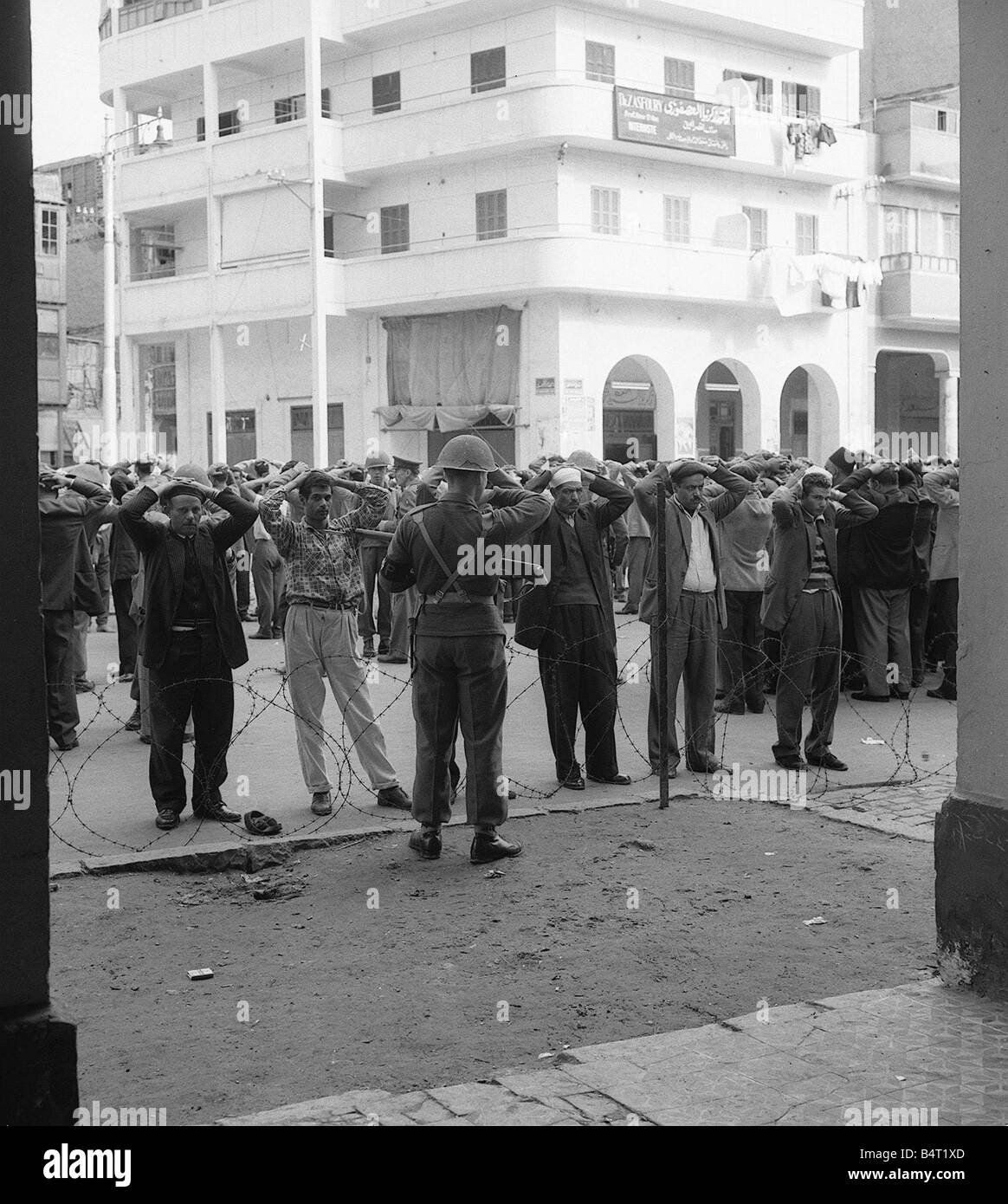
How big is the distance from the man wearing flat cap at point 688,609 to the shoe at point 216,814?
10.0ft

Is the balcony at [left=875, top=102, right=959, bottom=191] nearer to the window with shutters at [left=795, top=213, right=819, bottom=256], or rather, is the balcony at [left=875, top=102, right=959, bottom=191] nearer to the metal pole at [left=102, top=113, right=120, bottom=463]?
the window with shutters at [left=795, top=213, right=819, bottom=256]

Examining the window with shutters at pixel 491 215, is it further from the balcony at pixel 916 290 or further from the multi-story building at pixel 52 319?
the multi-story building at pixel 52 319

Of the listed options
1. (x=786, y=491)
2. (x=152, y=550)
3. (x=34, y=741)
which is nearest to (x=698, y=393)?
(x=786, y=491)

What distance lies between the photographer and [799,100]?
3659 cm

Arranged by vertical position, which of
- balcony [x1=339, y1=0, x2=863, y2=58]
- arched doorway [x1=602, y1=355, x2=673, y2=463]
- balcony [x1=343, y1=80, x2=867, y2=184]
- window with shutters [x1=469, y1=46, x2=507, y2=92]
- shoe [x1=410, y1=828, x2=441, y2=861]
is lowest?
shoe [x1=410, y1=828, x2=441, y2=861]

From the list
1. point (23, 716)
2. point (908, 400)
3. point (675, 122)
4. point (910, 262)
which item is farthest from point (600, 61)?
point (23, 716)

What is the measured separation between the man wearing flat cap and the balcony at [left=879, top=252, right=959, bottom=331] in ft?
96.0

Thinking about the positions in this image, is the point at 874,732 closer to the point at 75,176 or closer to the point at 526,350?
the point at 526,350

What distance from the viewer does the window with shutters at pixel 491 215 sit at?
3288 cm

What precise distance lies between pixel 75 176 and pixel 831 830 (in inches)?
1862

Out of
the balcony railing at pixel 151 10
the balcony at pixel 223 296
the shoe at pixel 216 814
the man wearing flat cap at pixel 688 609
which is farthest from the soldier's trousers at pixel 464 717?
the balcony railing at pixel 151 10

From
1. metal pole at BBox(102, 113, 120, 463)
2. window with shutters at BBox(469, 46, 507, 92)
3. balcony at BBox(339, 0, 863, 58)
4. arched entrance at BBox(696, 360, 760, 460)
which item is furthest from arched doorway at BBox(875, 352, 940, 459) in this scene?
metal pole at BBox(102, 113, 120, 463)

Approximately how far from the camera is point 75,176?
50.1 meters

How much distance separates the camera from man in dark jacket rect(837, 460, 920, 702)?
13672 mm
